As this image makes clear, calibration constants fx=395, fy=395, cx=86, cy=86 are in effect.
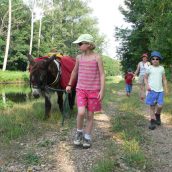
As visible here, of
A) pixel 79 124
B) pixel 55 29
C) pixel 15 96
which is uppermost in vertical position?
pixel 55 29

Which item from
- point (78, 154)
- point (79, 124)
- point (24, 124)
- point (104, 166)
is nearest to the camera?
point (104, 166)

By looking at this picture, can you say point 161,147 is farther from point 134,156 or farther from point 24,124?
point 24,124

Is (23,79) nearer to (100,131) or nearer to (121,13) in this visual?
(121,13)

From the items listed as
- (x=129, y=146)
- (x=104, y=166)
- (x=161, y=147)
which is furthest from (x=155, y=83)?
Answer: (x=104, y=166)

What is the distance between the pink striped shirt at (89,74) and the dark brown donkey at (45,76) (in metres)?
2.31

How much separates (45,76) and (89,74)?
263cm

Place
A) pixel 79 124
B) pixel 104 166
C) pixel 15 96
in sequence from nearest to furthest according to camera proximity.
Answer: pixel 104 166 < pixel 79 124 < pixel 15 96

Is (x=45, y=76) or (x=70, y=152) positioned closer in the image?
(x=70, y=152)

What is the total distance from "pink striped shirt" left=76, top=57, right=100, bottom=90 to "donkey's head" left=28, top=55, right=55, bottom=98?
2296mm

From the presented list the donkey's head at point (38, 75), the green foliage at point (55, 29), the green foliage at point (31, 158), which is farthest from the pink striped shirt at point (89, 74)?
the green foliage at point (55, 29)

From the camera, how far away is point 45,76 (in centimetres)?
927

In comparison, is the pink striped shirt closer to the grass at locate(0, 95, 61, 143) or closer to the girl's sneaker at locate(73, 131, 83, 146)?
the girl's sneaker at locate(73, 131, 83, 146)

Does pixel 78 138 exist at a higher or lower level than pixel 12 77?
higher

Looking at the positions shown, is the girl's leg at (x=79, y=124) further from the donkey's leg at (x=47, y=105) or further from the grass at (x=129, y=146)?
the donkey's leg at (x=47, y=105)
